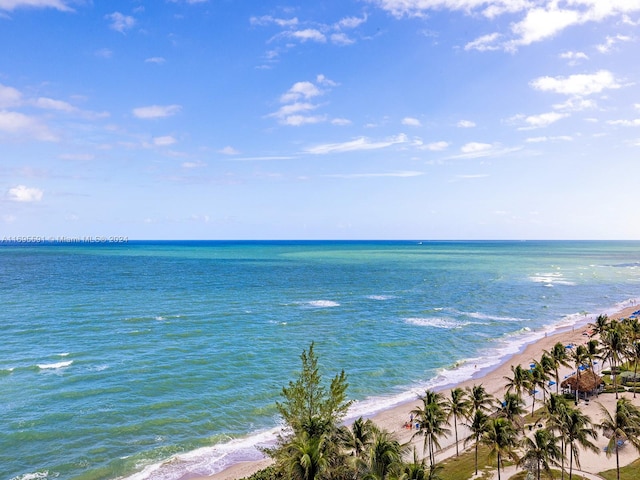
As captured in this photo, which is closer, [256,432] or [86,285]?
[256,432]

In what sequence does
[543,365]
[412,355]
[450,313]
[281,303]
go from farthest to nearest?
1. [281,303]
2. [450,313]
3. [412,355]
4. [543,365]

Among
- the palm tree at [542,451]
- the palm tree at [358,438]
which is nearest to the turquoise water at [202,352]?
the palm tree at [358,438]

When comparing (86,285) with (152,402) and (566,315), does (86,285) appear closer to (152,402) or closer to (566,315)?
(152,402)

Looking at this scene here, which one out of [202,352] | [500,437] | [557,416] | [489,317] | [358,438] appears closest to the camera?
[358,438]

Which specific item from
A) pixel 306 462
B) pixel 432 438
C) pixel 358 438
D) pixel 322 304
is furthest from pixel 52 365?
pixel 322 304

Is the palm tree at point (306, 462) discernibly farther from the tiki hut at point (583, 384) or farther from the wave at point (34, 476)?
the tiki hut at point (583, 384)

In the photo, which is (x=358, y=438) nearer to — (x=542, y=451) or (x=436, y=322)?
(x=542, y=451)

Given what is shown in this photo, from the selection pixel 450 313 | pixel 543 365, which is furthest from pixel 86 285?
pixel 543 365

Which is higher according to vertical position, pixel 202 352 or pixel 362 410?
pixel 202 352
